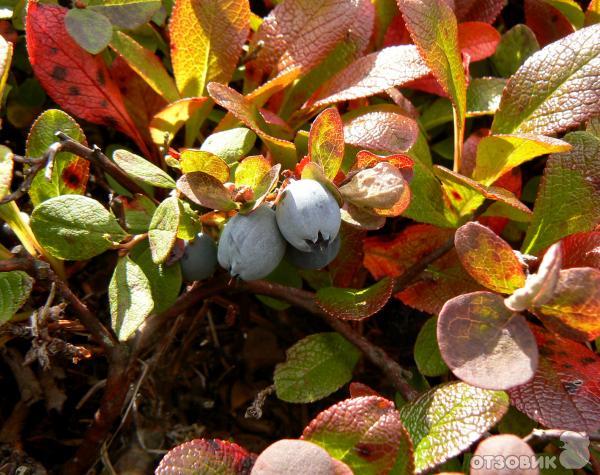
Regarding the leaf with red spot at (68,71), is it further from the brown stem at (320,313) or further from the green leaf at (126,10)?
the brown stem at (320,313)

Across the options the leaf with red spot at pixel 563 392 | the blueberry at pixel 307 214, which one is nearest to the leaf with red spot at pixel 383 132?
the blueberry at pixel 307 214

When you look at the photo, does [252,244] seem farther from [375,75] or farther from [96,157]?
[375,75]

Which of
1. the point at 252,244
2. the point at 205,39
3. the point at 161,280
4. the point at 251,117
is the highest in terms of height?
the point at 205,39

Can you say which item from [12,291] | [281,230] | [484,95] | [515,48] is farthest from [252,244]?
[515,48]

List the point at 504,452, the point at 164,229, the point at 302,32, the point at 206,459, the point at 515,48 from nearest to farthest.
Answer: the point at 504,452, the point at 206,459, the point at 164,229, the point at 302,32, the point at 515,48

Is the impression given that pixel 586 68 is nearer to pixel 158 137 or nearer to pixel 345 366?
pixel 345 366

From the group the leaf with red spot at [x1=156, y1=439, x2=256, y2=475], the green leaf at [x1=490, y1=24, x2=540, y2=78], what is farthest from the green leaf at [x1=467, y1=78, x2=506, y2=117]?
the leaf with red spot at [x1=156, y1=439, x2=256, y2=475]

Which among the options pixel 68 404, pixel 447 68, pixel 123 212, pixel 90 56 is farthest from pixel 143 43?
pixel 68 404
